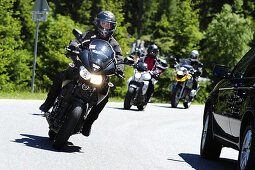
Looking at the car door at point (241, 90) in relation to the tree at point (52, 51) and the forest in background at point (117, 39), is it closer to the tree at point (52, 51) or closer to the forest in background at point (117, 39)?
the forest in background at point (117, 39)

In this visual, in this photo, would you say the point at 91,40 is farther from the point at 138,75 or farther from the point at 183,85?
the point at 183,85

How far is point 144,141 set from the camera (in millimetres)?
9797

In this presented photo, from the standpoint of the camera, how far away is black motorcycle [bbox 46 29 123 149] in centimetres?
729

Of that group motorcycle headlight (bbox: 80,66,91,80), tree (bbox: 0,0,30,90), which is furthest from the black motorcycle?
tree (bbox: 0,0,30,90)

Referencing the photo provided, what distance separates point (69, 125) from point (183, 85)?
556 inches

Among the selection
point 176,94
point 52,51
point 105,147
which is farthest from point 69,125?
point 52,51

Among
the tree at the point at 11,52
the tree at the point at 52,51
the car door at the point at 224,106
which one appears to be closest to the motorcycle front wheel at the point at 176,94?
the car door at the point at 224,106

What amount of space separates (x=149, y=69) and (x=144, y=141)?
9088mm

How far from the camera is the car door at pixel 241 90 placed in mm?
6392

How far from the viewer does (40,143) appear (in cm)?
793

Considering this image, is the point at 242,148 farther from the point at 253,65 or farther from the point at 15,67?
the point at 15,67

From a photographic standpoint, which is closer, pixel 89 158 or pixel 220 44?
pixel 89 158

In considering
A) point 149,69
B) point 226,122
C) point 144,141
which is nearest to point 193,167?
point 226,122

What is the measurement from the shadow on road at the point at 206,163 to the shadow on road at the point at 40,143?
1597mm
